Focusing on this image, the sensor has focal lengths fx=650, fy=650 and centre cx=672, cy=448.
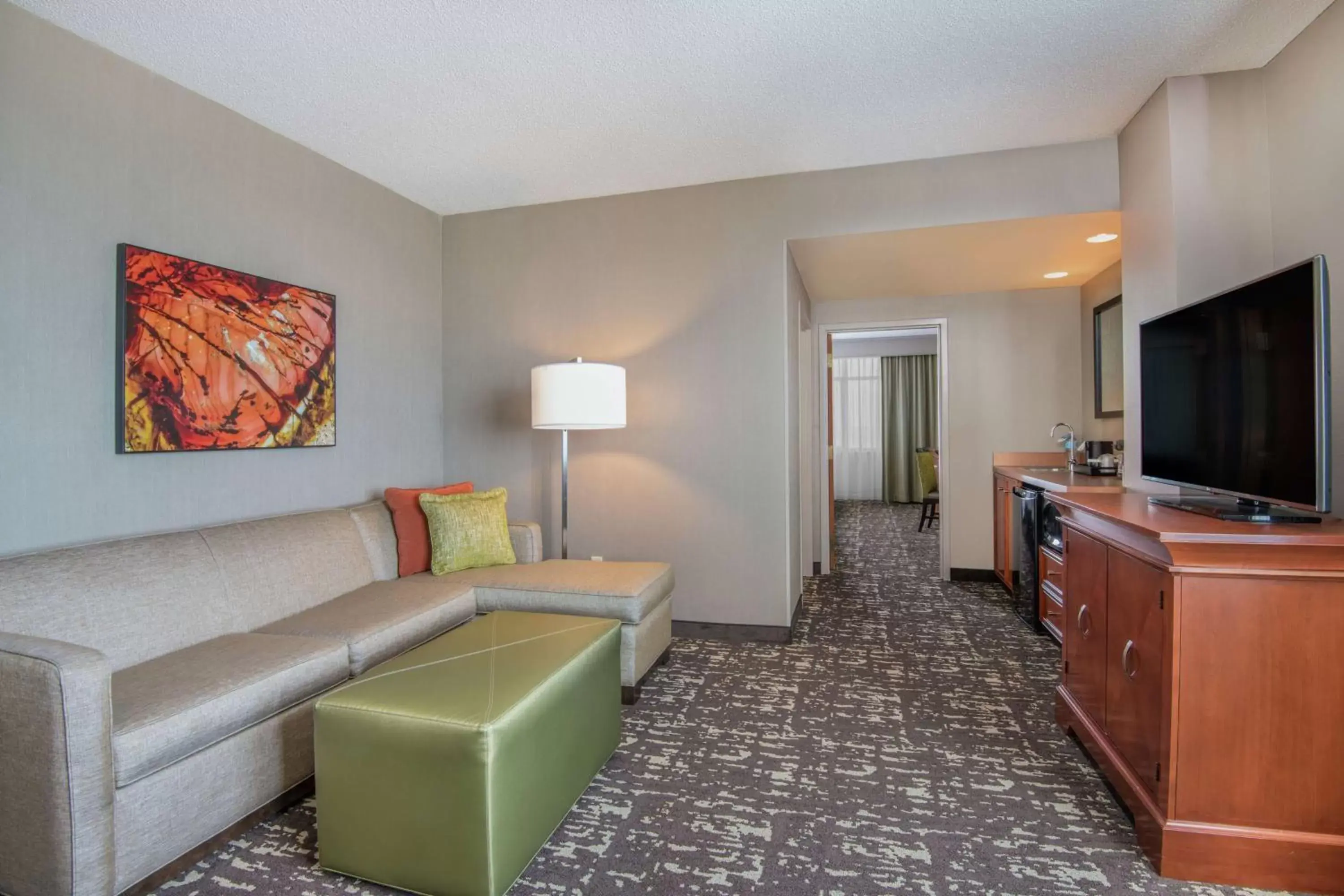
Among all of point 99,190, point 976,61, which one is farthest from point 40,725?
point 976,61

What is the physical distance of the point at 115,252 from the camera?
232 centimetres

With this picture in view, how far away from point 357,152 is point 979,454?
172 inches

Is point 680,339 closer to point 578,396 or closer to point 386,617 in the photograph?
point 578,396

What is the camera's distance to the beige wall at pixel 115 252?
2064 millimetres

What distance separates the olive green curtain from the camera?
9438 mm

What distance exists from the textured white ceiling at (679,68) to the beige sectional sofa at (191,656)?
1.73m

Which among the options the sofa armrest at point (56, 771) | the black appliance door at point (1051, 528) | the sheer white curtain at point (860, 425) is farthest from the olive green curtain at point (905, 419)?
the sofa armrest at point (56, 771)

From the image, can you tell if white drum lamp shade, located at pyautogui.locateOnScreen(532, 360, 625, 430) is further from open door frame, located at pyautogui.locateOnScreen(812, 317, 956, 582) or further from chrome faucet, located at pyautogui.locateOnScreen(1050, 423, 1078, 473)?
chrome faucet, located at pyautogui.locateOnScreen(1050, 423, 1078, 473)

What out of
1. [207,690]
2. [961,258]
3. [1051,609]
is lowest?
[1051,609]

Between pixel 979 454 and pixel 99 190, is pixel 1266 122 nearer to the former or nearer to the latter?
pixel 979 454

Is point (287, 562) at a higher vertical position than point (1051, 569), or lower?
higher

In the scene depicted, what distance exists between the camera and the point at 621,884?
159cm

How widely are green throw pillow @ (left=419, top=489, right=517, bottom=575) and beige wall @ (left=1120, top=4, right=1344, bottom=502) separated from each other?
2.89 meters

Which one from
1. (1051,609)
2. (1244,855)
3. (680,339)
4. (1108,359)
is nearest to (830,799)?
(1244,855)
